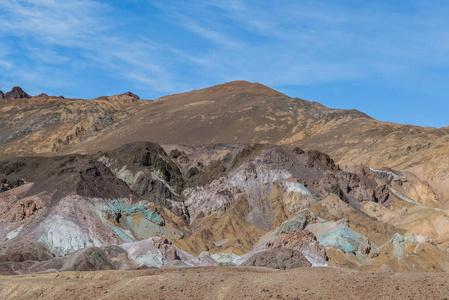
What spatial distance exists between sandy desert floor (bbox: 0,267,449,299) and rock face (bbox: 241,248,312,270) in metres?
22.2

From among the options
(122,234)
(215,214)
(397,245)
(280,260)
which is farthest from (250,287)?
(215,214)

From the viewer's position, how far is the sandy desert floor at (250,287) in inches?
1146

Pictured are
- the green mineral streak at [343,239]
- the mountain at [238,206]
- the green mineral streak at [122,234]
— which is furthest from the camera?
the green mineral streak at [122,234]

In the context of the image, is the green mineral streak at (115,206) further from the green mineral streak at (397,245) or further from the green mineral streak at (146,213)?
the green mineral streak at (397,245)

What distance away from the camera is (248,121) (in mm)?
176125

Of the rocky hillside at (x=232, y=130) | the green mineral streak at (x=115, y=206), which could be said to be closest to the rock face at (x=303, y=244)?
the green mineral streak at (x=115, y=206)

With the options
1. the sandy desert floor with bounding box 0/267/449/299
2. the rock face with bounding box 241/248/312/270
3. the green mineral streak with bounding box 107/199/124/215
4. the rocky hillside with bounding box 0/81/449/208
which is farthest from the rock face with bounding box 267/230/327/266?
the rocky hillside with bounding box 0/81/449/208

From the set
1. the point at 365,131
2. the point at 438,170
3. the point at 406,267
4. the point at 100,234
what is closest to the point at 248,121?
the point at 365,131

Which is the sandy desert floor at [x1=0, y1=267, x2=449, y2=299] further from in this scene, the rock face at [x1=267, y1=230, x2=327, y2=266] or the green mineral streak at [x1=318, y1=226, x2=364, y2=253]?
the green mineral streak at [x1=318, y1=226, x2=364, y2=253]

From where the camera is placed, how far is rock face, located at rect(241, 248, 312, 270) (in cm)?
5819

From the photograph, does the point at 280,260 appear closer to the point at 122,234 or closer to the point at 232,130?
the point at 122,234

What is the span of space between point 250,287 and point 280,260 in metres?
27.4

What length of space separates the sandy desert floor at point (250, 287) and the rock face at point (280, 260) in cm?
2219

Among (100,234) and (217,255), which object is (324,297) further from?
(100,234)
